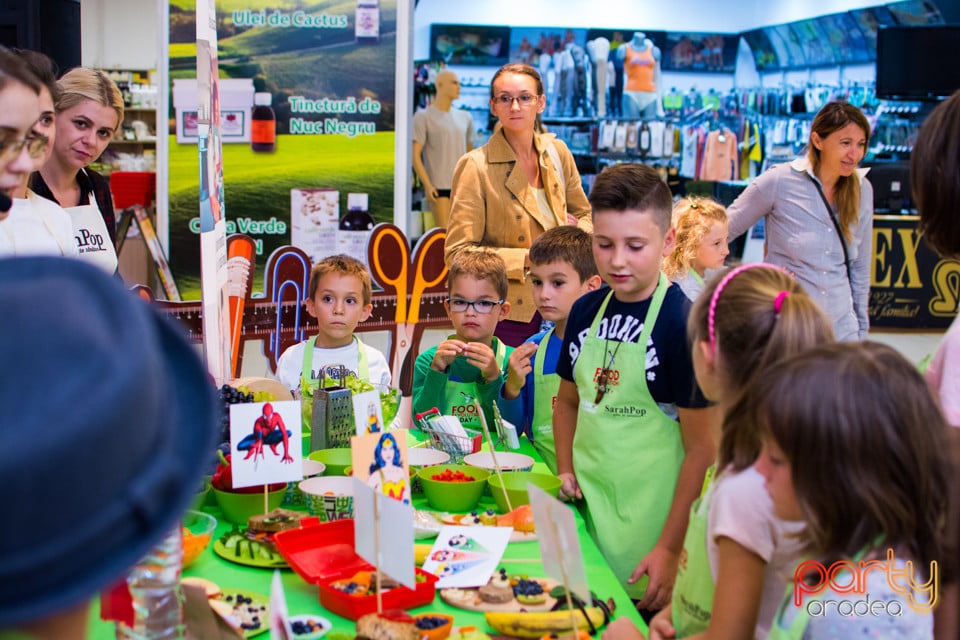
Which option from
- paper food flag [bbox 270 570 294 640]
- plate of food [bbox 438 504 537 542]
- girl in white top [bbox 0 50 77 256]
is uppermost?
girl in white top [bbox 0 50 77 256]

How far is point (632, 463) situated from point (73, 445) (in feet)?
5.61

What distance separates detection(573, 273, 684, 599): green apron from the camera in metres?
2.13

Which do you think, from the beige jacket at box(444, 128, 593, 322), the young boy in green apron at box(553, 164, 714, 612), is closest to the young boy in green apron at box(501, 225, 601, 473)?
the young boy in green apron at box(553, 164, 714, 612)

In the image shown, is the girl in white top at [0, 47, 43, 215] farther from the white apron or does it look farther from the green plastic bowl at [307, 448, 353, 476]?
the white apron

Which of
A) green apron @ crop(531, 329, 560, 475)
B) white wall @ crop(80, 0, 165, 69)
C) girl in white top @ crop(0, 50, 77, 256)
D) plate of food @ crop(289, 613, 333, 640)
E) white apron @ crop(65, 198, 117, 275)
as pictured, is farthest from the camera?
white wall @ crop(80, 0, 165, 69)

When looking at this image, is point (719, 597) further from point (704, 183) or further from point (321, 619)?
point (704, 183)

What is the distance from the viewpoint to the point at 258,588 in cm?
168

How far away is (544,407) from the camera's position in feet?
9.04

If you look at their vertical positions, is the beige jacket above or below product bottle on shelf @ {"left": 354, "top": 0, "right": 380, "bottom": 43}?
below

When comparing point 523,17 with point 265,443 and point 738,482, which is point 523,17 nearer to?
point 265,443

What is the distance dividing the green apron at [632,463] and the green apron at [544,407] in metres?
0.49

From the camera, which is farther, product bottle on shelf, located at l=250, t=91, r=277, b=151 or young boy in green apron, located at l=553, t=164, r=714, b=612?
product bottle on shelf, located at l=250, t=91, r=277, b=151

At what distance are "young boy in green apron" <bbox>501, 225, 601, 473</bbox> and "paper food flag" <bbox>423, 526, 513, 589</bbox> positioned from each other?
862 millimetres

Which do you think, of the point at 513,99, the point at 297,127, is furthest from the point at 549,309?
the point at 297,127
